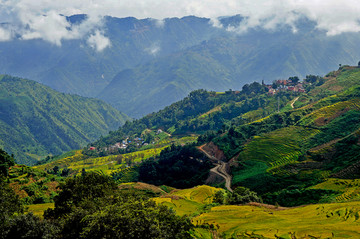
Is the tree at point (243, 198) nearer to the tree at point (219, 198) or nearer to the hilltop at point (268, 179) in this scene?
the hilltop at point (268, 179)

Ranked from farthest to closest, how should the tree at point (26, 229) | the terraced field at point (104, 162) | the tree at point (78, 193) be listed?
the terraced field at point (104, 162)
the tree at point (78, 193)
the tree at point (26, 229)

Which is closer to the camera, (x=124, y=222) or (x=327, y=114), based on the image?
(x=124, y=222)

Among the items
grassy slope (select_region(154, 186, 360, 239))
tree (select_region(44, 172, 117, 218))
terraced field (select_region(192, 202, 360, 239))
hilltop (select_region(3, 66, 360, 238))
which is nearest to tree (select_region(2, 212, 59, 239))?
tree (select_region(44, 172, 117, 218))

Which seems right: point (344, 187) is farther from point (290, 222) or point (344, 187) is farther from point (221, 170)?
point (221, 170)

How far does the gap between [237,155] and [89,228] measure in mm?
77741

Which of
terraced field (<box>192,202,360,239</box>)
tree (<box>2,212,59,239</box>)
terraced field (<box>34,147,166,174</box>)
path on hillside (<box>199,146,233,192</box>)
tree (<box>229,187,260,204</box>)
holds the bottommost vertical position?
terraced field (<box>192,202,360,239</box>)

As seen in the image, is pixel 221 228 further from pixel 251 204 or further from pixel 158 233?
pixel 251 204

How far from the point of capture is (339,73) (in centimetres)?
19712

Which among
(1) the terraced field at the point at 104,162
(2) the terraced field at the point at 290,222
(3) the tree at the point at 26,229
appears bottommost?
(2) the terraced field at the point at 290,222

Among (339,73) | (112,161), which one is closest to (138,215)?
(112,161)

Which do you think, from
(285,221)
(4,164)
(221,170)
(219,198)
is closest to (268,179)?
(219,198)

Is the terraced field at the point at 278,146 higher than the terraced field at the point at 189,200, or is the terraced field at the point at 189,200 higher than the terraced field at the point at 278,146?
the terraced field at the point at 278,146

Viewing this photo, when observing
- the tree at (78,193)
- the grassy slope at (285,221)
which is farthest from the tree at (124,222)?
the grassy slope at (285,221)

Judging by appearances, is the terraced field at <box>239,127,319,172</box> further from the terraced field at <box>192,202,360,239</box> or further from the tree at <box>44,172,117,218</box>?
the tree at <box>44,172,117,218</box>
